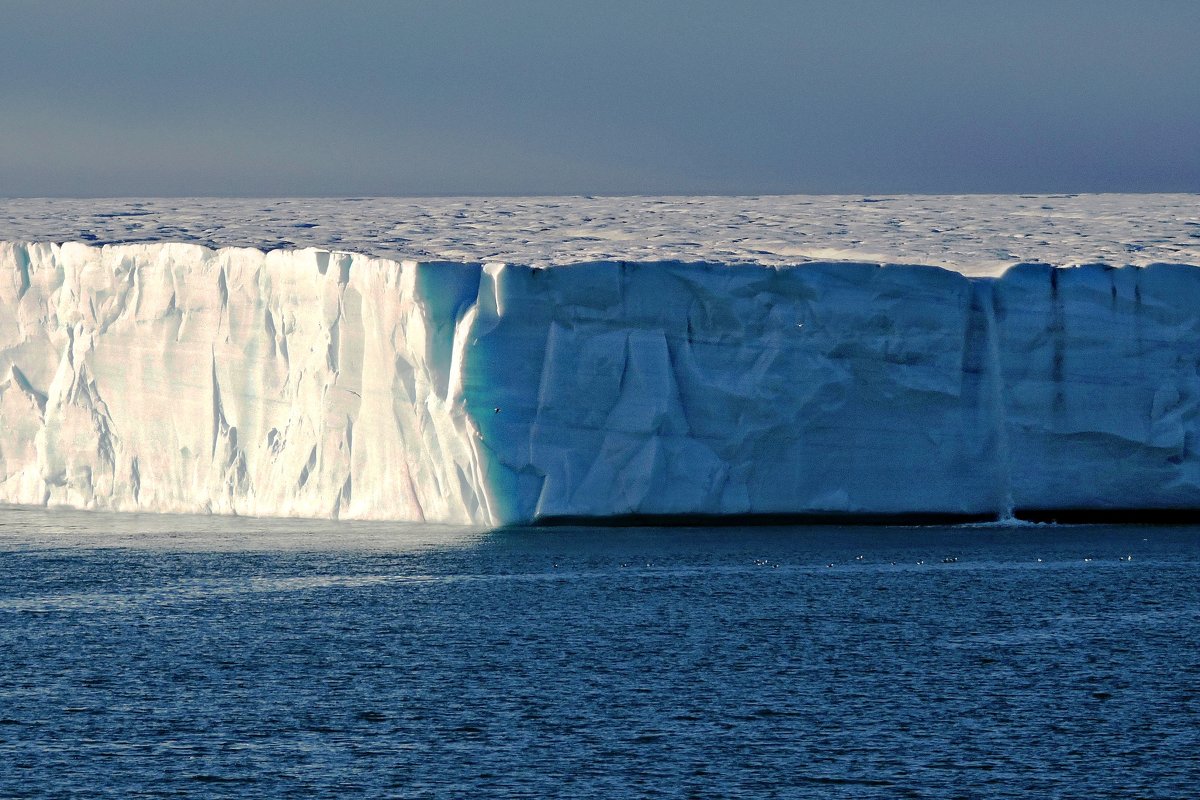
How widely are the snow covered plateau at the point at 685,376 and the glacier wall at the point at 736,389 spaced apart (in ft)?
0.08

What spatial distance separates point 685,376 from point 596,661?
5211 millimetres

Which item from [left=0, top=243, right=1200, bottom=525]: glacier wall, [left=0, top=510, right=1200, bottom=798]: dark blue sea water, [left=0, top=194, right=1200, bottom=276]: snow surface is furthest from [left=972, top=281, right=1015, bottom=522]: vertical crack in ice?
[left=0, top=510, right=1200, bottom=798]: dark blue sea water

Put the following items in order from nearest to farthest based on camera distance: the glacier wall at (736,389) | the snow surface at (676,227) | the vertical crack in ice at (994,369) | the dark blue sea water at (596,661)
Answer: the dark blue sea water at (596,661), the glacier wall at (736,389), the vertical crack in ice at (994,369), the snow surface at (676,227)

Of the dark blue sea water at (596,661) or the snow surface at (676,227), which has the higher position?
the snow surface at (676,227)

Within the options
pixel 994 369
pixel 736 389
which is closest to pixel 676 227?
pixel 736 389

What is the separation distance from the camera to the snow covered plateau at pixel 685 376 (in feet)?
67.2

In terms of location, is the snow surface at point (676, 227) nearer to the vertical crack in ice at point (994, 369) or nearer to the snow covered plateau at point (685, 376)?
the snow covered plateau at point (685, 376)

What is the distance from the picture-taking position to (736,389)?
2045cm

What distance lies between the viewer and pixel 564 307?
20500 millimetres

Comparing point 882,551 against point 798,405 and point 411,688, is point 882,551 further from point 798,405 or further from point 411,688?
point 411,688

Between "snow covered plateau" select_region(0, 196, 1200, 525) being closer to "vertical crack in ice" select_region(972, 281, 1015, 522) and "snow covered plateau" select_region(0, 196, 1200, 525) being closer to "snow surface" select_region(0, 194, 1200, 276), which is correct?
"vertical crack in ice" select_region(972, 281, 1015, 522)

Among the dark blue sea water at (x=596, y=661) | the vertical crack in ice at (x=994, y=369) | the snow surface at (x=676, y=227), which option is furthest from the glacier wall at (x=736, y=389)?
the dark blue sea water at (x=596, y=661)

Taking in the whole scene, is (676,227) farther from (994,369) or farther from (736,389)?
(994,369)

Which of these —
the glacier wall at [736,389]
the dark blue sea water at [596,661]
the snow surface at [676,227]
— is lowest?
the dark blue sea water at [596,661]
